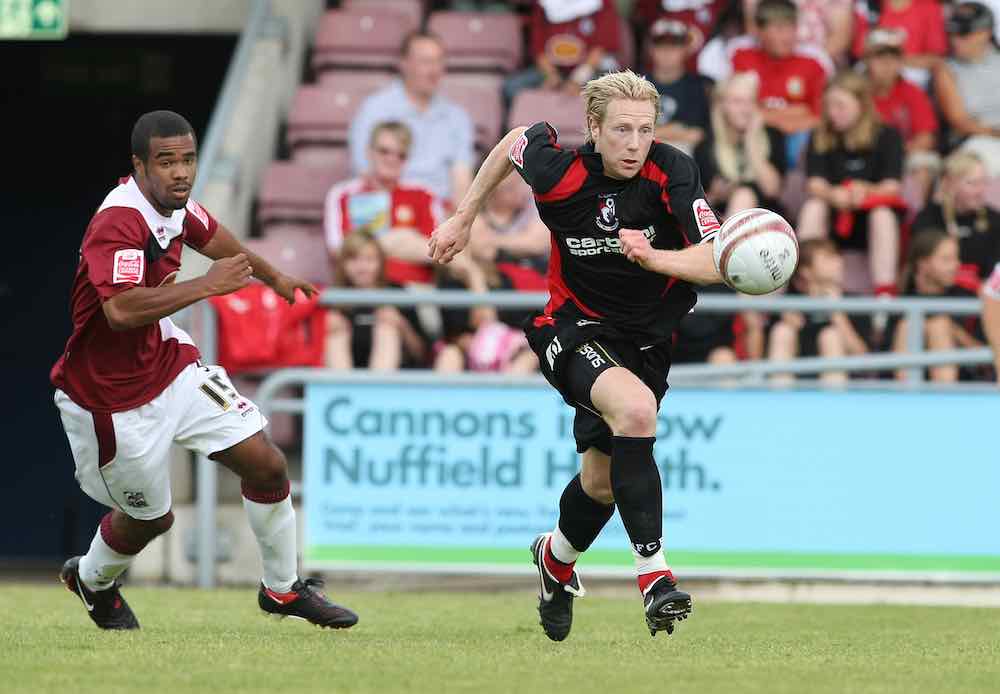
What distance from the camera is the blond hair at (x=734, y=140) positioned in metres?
12.0

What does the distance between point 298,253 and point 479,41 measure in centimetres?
278

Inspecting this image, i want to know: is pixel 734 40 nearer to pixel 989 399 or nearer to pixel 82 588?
pixel 989 399

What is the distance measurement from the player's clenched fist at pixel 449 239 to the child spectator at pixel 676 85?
5.70 meters

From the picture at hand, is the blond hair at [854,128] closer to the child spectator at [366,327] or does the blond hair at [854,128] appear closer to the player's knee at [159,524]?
the child spectator at [366,327]

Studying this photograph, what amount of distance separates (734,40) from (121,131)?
241 inches

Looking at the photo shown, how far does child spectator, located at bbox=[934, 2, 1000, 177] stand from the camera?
42.3 feet

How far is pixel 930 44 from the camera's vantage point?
527 inches

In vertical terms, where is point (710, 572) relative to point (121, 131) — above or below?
below

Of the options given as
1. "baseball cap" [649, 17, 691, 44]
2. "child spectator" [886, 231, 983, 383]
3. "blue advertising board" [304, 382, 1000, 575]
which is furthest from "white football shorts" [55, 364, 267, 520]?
"baseball cap" [649, 17, 691, 44]

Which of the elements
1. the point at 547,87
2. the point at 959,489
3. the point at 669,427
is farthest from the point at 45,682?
the point at 547,87

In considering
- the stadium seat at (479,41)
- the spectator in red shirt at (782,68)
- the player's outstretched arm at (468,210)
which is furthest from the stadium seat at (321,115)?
the player's outstretched arm at (468,210)

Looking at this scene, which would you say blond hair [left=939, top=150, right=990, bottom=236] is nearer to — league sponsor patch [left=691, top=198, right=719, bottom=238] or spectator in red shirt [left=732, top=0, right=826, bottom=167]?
spectator in red shirt [left=732, top=0, right=826, bottom=167]

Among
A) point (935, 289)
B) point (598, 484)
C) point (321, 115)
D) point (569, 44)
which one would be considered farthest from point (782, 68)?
point (598, 484)

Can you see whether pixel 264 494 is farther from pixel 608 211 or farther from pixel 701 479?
pixel 701 479
